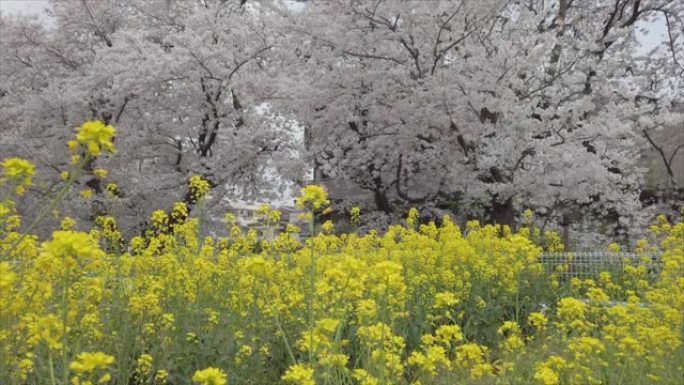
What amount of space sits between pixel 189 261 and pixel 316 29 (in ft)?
22.8

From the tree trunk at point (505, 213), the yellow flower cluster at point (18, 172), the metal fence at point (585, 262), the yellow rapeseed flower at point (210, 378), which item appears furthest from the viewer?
the tree trunk at point (505, 213)

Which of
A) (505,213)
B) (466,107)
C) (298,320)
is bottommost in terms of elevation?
(298,320)

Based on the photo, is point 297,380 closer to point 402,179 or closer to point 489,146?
point 489,146

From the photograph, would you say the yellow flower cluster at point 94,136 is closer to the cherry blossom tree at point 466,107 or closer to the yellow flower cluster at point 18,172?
the yellow flower cluster at point 18,172

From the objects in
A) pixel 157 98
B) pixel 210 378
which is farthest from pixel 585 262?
pixel 157 98

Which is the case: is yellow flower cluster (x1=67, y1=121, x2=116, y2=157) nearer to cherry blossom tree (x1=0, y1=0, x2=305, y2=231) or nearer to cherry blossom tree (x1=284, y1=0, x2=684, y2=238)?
cherry blossom tree (x1=284, y1=0, x2=684, y2=238)

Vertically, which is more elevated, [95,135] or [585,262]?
[95,135]

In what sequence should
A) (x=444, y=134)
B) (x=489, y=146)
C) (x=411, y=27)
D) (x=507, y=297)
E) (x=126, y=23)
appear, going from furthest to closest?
(x=126, y=23) → (x=444, y=134) → (x=411, y=27) → (x=489, y=146) → (x=507, y=297)

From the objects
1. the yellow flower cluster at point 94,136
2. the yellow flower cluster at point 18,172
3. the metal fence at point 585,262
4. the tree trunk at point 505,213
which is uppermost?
the yellow flower cluster at point 94,136

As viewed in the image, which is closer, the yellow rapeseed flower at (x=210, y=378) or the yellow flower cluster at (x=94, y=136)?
the yellow rapeseed flower at (x=210, y=378)

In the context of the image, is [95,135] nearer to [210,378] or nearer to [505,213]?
[210,378]

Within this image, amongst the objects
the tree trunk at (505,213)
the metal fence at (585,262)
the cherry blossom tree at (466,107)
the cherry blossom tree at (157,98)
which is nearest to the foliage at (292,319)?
the metal fence at (585,262)

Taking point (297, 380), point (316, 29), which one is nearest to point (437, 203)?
point (316, 29)

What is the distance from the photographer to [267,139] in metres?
11.9
